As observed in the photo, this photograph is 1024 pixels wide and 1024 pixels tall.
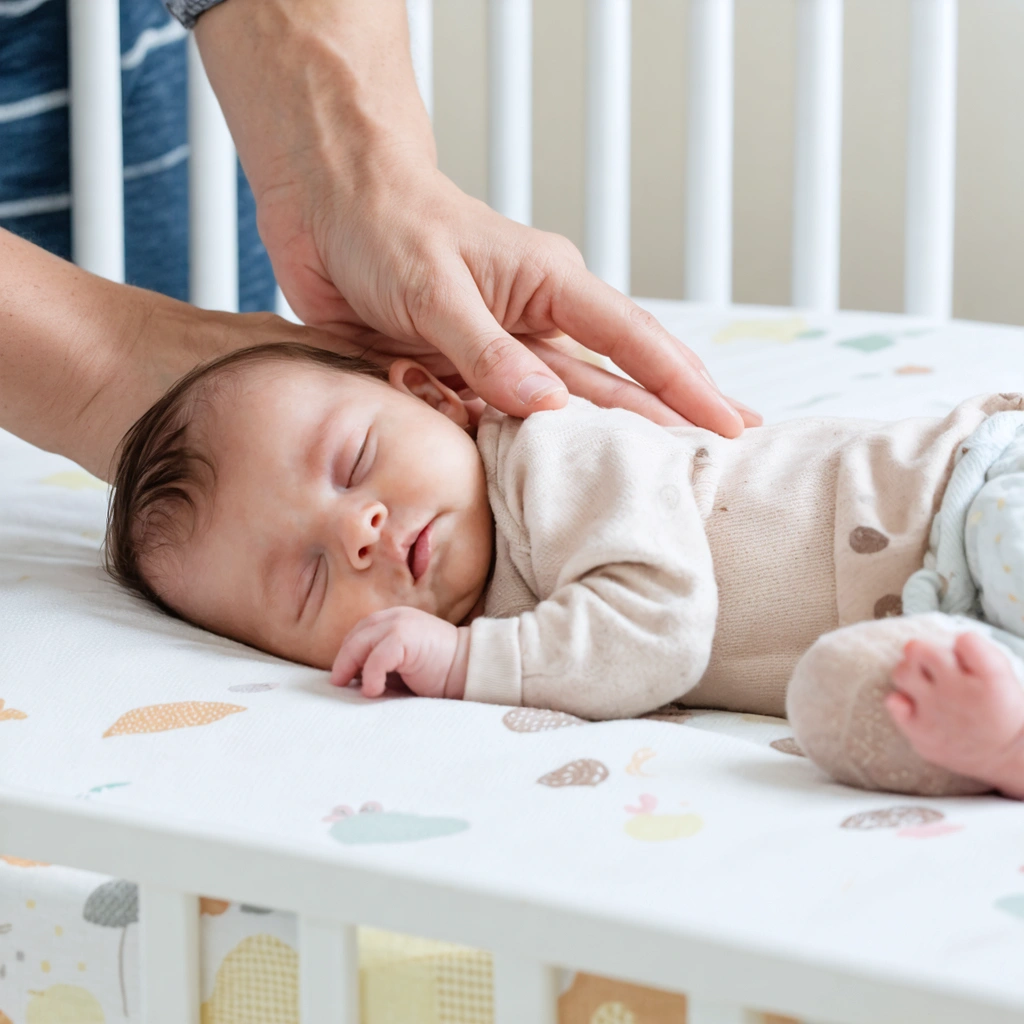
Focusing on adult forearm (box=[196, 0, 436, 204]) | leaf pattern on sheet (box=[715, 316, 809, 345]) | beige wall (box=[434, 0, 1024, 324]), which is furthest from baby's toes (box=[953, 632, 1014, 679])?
beige wall (box=[434, 0, 1024, 324])

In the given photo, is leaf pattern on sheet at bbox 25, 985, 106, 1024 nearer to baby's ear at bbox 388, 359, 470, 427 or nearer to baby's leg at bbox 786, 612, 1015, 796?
baby's leg at bbox 786, 612, 1015, 796

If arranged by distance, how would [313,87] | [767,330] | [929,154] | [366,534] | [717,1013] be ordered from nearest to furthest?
[717,1013], [366,534], [313,87], [767,330], [929,154]

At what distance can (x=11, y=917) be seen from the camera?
54cm

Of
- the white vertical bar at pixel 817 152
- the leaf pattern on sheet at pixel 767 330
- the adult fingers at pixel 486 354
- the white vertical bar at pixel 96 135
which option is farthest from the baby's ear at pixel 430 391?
the white vertical bar at pixel 817 152

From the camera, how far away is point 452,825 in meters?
0.50

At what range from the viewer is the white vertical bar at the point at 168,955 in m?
0.48

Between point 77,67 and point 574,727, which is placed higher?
point 77,67

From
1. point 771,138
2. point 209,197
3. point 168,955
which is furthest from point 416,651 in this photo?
point 771,138

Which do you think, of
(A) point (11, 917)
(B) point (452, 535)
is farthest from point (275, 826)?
(B) point (452, 535)

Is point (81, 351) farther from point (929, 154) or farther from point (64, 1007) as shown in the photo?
point (929, 154)

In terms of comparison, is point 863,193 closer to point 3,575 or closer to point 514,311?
point 514,311

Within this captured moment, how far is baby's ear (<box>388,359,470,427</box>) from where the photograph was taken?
913 millimetres

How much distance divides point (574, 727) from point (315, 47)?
74 centimetres

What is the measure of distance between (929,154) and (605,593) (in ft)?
3.67
